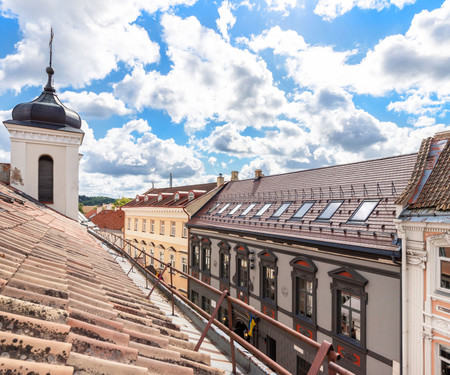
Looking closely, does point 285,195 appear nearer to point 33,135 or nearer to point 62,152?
point 62,152

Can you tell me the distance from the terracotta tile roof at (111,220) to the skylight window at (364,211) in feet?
102

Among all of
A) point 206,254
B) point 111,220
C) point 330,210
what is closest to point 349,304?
point 330,210

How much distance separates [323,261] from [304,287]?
164cm

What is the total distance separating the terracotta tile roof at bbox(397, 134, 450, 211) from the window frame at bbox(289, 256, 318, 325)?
13.6 ft

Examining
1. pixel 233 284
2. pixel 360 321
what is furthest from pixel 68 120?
pixel 360 321

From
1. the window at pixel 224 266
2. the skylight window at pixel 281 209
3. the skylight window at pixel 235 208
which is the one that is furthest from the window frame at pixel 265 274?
the skylight window at pixel 235 208

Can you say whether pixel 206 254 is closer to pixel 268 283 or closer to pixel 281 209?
pixel 268 283

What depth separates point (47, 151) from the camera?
404 inches

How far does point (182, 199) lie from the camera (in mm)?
25000

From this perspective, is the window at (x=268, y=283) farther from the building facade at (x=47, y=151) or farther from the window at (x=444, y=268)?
the building facade at (x=47, y=151)

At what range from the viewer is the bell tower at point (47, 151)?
9.83 metres

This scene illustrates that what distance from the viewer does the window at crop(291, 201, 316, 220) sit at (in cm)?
1286

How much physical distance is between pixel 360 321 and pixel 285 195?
7.82 meters

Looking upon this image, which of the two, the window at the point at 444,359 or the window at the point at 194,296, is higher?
the window at the point at 444,359
